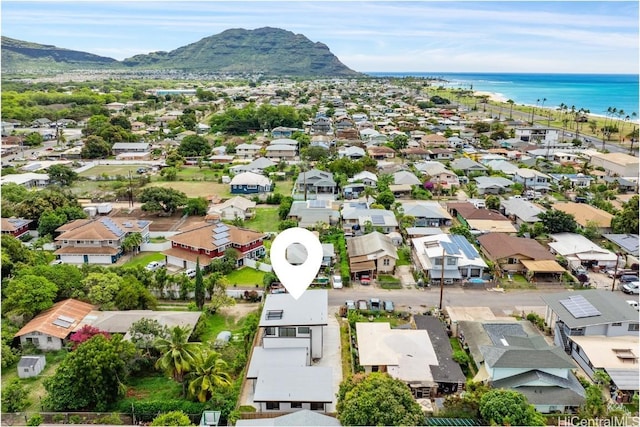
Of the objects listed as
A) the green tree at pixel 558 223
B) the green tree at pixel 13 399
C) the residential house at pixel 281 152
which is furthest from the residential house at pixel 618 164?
the green tree at pixel 13 399

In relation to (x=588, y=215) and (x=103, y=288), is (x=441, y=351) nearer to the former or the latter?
(x=103, y=288)

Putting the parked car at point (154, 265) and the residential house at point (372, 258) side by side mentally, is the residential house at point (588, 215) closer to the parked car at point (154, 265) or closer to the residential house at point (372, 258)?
the residential house at point (372, 258)

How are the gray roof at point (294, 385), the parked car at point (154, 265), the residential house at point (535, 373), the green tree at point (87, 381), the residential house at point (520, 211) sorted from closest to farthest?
the gray roof at point (294, 385), the green tree at point (87, 381), the residential house at point (535, 373), the parked car at point (154, 265), the residential house at point (520, 211)

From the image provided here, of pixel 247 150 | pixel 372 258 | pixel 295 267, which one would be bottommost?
pixel 372 258

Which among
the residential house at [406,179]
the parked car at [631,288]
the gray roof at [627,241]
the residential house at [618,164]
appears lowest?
the parked car at [631,288]

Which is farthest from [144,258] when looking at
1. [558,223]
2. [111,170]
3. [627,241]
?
[627,241]

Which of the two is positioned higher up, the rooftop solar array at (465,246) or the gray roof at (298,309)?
the rooftop solar array at (465,246)
